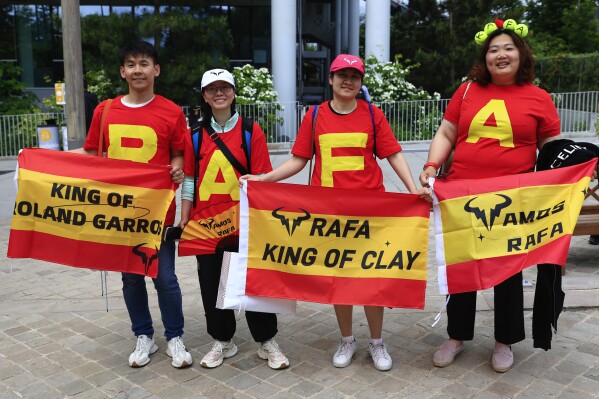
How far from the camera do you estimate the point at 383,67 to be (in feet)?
63.0

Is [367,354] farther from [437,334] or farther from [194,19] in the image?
[194,19]

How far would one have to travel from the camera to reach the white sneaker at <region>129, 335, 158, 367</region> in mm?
4289

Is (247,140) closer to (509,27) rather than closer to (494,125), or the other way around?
(494,125)

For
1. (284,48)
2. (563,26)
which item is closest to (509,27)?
(284,48)

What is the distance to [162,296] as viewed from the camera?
4305mm

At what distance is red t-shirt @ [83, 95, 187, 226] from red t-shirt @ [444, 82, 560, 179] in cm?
192

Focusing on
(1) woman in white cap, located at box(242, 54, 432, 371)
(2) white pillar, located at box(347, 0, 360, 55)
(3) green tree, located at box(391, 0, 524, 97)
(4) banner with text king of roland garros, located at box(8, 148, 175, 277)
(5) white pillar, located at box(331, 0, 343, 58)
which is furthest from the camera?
(5) white pillar, located at box(331, 0, 343, 58)

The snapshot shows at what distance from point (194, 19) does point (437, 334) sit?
16.2m

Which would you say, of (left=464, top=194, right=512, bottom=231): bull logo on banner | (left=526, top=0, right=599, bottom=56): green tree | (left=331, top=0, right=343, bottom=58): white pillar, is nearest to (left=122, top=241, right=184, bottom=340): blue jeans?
(left=464, top=194, right=512, bottom=231): bull logo on banner

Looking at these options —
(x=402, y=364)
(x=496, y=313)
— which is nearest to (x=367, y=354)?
(x=402, y=364)

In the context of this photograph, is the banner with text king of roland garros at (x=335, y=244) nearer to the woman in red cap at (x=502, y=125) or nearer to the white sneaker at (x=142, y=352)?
the woman in red cap at (x=502, y=125)

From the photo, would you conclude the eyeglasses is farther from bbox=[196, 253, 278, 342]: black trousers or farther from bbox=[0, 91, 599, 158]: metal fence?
bbox=[0, 91, 599, 158]: metal fence

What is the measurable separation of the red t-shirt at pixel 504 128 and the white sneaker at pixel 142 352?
97.9 inches

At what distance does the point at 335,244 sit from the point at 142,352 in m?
1.57
